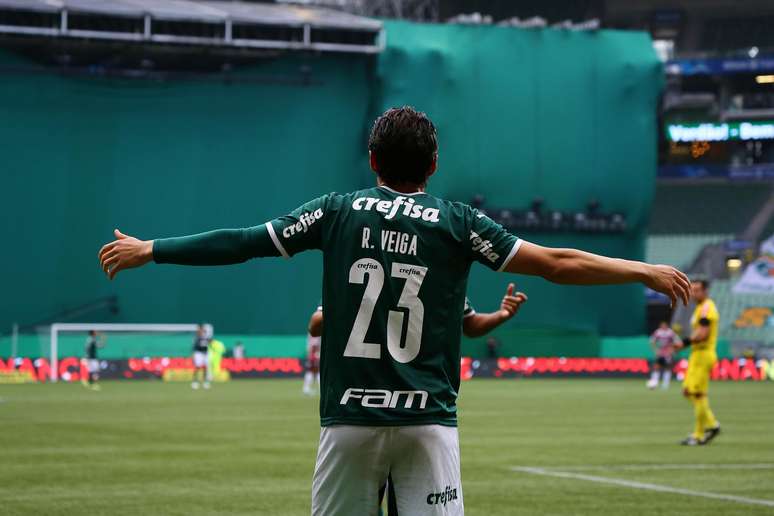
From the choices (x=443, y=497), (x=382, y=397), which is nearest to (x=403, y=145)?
(x=382, y=397)

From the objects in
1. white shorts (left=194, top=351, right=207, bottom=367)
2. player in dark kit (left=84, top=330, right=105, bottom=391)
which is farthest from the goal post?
player in dark kit (left=84, top=330, right=105, bottom=391)

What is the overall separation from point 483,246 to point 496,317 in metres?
2.73

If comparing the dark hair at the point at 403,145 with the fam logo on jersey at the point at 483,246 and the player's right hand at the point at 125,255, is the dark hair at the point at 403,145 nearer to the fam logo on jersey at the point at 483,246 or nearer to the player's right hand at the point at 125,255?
the fam logo on jersey at the point at 483,246

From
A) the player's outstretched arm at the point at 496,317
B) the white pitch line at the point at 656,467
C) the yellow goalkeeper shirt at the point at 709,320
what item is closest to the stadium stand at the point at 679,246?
the yellow goalkeeper shirt at the point at 709,320

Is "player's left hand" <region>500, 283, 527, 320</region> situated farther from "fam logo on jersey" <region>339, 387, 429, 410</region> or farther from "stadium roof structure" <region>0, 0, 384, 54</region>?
"stadium roof structure" <region>0, 0, 384, 54</region>

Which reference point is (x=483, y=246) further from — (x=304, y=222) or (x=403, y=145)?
(x=304, y=222)

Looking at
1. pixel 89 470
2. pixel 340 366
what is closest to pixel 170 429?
pixel 89 470

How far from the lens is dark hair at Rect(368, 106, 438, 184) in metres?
5.15

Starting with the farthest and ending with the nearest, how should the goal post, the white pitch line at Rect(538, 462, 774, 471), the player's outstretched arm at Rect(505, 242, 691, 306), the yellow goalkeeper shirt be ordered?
the goal post
the yellow goalkeeper shirt
the white pitch line at Rect(538, 462, 774, 471)
the player's outstretched arm at Rect(505, 242, 691, 306)

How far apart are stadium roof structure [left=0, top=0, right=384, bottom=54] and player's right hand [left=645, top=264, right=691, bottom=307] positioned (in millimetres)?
45650

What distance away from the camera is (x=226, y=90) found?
54.3 meters

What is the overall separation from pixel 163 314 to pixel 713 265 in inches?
1227

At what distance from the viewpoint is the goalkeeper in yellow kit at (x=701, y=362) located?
1930cm

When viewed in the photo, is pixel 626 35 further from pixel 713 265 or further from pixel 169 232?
pixel 169 232
